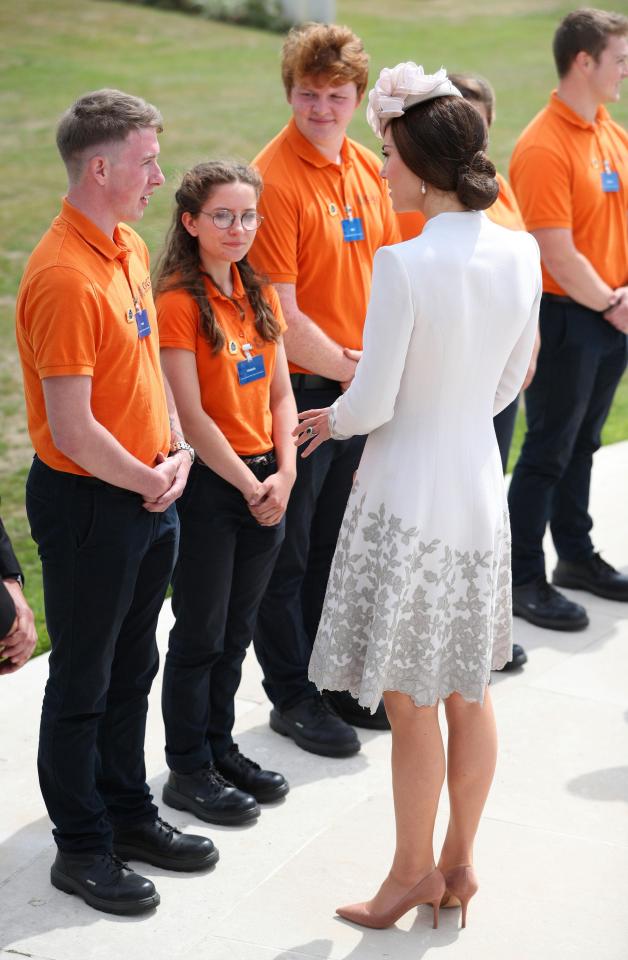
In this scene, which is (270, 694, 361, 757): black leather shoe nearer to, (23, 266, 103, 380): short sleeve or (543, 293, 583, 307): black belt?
(23, 266, 103, 380): short sleeve

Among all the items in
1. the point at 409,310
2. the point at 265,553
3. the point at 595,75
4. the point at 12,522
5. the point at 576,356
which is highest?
the point at 595,75

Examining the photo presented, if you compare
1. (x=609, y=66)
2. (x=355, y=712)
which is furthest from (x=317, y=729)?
(x=609, y=66)

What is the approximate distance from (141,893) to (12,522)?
3614 millimetres

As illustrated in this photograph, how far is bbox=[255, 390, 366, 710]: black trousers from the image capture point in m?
4.31

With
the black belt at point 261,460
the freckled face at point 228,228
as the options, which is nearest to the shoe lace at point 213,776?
the black belt at point 261,460

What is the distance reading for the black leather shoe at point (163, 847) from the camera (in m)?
3.62

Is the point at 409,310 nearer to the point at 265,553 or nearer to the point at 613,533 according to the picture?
the point at 265,553

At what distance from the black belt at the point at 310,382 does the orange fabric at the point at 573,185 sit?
1335mm

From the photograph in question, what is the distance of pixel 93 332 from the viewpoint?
312 cm

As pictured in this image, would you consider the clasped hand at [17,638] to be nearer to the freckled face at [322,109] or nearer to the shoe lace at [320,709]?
the shoe lace at [320,709]

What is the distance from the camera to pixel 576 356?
5.30m

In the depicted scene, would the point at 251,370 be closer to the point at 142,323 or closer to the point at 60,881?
the point at 142,323

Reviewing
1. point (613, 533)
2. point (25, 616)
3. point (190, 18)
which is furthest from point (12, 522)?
point (190, 18)

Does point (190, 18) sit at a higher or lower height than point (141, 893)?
higher
